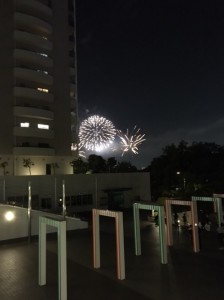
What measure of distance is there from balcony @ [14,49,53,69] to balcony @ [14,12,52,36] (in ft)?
14.3

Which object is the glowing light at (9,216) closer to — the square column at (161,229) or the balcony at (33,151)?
the square column at (161,229)

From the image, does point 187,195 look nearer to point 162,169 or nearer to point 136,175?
point 136,175

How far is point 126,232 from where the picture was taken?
25.4m

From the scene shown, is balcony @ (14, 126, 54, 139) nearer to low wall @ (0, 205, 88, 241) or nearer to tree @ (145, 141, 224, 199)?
tree @ (145, 141, 224, 199)

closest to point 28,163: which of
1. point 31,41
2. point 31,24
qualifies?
point 31,41

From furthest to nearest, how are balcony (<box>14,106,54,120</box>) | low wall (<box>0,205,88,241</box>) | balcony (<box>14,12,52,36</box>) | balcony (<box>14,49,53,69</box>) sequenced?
balcony (<box>14,12,52,36</box>) < balcony (<box>14,49,53,69</box>) < balcony (<box>14,106,54,120</box>) < low wall (<box>0,205,88,241</box>)

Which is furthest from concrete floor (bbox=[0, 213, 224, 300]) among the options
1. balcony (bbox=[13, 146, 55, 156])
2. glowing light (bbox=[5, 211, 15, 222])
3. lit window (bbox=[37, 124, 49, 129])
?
lit window (bbox=[37, 124, 49, 129])

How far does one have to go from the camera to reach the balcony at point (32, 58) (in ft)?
156

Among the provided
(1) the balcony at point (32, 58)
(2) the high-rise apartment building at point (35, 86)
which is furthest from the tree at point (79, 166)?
(1) the balcony at point (32, 58)

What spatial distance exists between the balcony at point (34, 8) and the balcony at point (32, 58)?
702cm

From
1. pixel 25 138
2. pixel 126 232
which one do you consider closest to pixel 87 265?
pixel 126 232

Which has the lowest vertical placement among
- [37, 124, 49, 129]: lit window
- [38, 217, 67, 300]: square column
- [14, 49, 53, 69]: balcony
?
[38, 217, 67, 300]: square column

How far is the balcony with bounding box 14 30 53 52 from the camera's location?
47.9 metres

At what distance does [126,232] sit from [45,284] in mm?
13123
